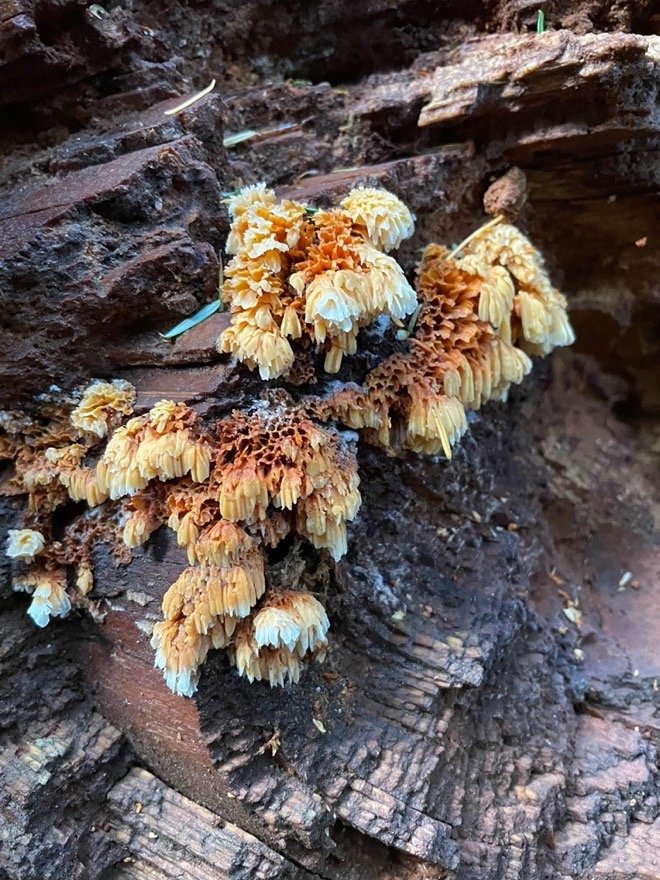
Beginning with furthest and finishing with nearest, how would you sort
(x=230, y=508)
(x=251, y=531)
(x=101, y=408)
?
(x=101, y=408) < (x=251, y=531) < (x=230, y=508)

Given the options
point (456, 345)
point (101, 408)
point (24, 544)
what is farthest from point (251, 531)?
point (456, 345)

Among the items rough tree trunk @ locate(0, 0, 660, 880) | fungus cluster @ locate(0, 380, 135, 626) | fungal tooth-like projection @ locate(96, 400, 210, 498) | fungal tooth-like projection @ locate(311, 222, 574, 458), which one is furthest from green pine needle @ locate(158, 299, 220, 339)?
fungal tooth-like projection @ locate(311, 222, 574, 458)

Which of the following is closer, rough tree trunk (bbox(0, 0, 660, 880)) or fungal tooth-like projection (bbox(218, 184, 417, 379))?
fungal tooth-like projection (bbox(218, 184, 417, 379))

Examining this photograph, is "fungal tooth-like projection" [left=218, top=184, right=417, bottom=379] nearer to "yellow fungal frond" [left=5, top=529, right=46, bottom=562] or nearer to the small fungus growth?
the small fungus growth

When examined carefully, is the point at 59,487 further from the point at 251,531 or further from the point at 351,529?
the point at 351,529

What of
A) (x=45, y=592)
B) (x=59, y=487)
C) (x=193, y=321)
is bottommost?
(x=45, y=592)

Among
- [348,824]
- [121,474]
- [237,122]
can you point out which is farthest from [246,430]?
[237,122]
